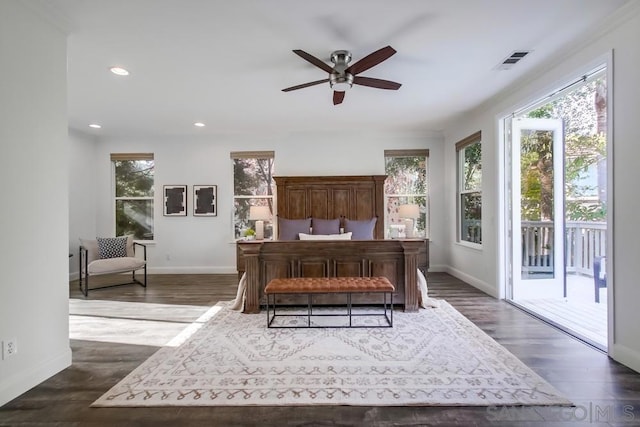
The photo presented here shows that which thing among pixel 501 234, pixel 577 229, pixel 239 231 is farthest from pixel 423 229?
pixel 239 231

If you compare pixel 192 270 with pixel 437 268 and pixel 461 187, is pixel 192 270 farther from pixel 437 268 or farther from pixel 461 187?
pixel 461 187

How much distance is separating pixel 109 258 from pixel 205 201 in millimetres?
1865

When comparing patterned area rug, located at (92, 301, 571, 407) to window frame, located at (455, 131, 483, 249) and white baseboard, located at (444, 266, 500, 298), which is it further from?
window frame, located at (455, 131, 483, 249)

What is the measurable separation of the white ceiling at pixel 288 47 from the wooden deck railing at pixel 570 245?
199cm

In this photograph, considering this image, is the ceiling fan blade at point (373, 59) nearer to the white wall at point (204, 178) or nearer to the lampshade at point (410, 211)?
the lampshade at point (410, 211)

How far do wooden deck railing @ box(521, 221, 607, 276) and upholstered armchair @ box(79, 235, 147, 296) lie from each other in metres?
5.82

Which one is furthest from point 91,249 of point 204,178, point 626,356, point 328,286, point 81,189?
point 626,356

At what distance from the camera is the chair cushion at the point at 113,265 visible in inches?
199

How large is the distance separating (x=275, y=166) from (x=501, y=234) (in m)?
4.01

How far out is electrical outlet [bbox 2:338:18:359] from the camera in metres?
2.04

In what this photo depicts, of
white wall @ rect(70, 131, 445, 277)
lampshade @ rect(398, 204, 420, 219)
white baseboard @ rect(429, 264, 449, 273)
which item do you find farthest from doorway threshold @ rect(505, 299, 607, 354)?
white wall @ rect(70, 131, 445, 277)

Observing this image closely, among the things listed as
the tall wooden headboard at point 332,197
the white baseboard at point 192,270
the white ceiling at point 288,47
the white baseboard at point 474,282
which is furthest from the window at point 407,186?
the white baseboard at point 192,270

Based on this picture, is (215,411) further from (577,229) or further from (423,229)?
(577,229)

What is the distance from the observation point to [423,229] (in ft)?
21.2
